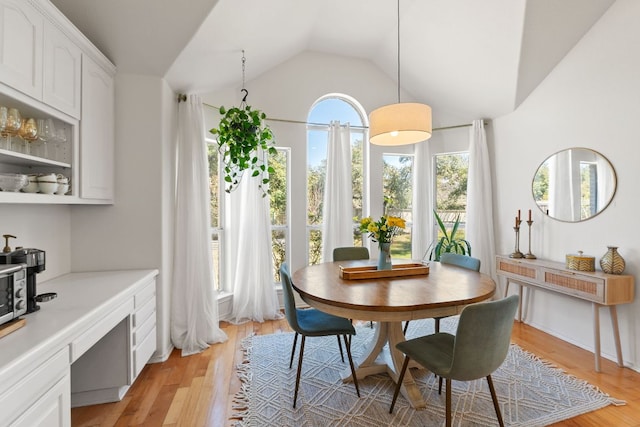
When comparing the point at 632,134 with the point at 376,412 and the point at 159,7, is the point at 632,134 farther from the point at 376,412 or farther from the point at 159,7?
the point at 159,7

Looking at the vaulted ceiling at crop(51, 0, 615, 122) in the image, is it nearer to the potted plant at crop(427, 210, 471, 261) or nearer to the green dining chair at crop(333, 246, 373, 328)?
the potted plant at crop(427, 210, 471, 261)

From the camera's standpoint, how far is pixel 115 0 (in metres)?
2.06

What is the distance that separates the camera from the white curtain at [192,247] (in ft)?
9.35

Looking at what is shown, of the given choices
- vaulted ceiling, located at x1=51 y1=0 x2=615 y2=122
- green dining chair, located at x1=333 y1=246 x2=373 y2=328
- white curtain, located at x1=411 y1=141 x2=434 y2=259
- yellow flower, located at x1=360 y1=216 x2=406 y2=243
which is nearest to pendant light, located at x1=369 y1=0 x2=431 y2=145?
yellow flower, located at x1=360 y1=216 x2=406 y2=243

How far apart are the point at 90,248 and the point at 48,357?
148 centimetres

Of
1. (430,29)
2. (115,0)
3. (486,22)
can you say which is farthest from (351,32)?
(115,0)

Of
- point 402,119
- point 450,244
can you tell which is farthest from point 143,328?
point 450,244

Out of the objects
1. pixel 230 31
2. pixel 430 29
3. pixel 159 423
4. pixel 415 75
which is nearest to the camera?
pixel 159 423

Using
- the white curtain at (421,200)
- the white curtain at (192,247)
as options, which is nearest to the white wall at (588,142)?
the white curtain at (421,200)

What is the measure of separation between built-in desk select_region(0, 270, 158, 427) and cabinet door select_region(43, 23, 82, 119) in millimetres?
1123

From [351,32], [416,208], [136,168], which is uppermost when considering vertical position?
[351,32]

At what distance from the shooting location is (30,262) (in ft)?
4.71

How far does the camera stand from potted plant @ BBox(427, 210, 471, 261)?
381cm

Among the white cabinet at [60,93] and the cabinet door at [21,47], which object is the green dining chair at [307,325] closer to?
the white cabinet at [60,93]
